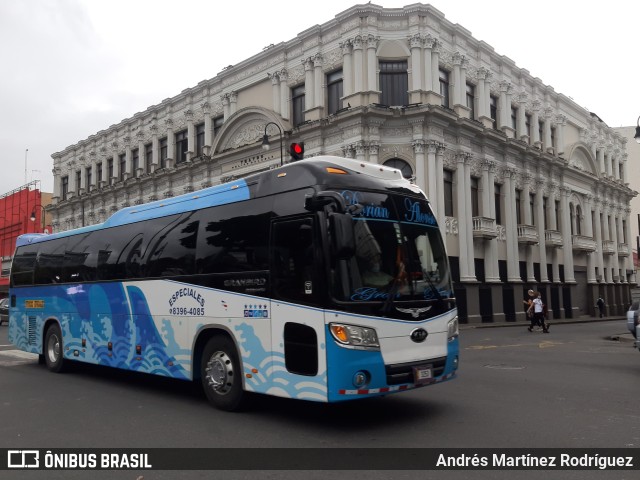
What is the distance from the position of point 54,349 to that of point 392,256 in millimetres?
8969

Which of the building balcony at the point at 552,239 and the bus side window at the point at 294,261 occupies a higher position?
the building balcony at the point at 552,239

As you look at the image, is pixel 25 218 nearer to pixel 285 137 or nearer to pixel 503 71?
pixel 285 137

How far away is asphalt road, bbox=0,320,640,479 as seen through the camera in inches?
244

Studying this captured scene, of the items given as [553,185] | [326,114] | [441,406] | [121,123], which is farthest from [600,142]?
[441,406]

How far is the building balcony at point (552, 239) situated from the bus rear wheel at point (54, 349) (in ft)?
109

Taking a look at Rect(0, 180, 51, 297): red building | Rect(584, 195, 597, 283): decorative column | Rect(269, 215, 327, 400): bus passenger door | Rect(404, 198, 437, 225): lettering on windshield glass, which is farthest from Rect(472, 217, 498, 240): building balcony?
Rect(0, 180, 51, 297): red building

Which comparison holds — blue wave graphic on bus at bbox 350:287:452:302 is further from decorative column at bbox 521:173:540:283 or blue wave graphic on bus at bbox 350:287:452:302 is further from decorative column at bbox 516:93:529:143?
decorative column at bbox 516:93:529:143

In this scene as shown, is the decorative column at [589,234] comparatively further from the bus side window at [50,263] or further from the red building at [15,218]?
the red building at [15,218]

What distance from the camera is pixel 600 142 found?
157 ft

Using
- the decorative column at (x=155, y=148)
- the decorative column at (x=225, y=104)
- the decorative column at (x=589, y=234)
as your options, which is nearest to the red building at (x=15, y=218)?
the decorative column at (x=155, y=148)

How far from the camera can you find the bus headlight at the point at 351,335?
6391 millimetres

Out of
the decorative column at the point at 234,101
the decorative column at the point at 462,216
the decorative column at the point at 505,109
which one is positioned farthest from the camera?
the decorative column at the point at 234,101

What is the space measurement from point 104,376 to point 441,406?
7.19 m

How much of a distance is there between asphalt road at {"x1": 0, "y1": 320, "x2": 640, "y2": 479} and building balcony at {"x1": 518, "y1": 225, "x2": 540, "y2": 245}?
24354mm
